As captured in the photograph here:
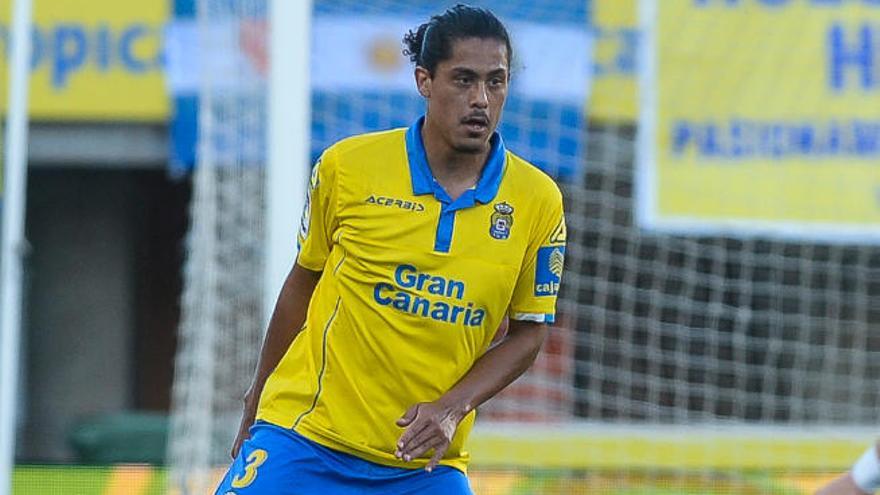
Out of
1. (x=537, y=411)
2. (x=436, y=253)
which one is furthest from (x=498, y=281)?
(x=537, y=411)

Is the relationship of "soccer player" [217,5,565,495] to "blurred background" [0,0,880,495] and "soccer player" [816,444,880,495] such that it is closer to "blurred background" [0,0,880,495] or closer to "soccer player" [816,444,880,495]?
"soccer player" [816,444,880,495]

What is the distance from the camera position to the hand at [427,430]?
14.4 ft

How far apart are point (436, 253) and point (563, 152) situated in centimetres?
595

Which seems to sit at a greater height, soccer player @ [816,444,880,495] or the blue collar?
the blue collar

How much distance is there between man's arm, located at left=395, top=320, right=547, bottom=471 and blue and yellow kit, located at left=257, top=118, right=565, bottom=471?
0.05 m

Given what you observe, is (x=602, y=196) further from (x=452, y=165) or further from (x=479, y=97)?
(x=479, y=97)

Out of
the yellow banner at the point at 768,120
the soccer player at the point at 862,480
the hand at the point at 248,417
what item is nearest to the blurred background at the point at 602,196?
the yellow banner at the point at 768,120

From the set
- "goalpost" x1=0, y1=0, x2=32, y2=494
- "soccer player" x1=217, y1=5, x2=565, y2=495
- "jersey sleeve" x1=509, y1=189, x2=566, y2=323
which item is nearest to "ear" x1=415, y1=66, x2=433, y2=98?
"soccer player" x1=217, y1=5, x2=565, y2=495

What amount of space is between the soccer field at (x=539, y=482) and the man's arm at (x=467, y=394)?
4567 millimetres

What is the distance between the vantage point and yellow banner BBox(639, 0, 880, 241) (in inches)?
389

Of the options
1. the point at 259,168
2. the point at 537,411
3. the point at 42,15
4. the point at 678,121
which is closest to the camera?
the point at 259,168

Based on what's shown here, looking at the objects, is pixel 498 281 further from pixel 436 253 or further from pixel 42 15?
pixel 42 15

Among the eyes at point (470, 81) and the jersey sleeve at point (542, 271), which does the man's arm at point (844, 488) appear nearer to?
the jersey sleeve at point (542, 271)

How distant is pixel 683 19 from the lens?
1011 centimetres
